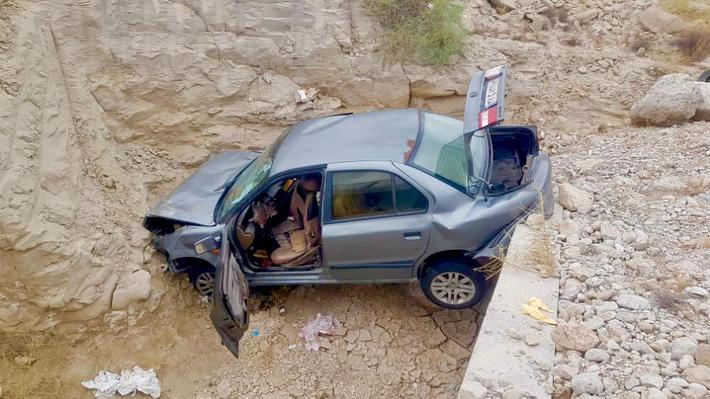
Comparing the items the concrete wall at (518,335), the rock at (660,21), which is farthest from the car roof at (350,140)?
the rock at (660,21)

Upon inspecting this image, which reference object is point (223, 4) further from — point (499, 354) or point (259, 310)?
point (499, 354)

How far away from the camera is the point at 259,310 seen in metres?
5.07

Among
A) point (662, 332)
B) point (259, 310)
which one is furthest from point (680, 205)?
point (259, 310)

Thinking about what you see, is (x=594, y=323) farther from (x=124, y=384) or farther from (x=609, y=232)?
(x=124, y=384)

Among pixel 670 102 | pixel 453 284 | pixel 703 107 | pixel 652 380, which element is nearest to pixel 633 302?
pixel 652 380

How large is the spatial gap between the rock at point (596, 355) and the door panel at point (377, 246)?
1.51m

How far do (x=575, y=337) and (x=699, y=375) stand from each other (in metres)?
0.60

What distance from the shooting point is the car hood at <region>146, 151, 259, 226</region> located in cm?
473

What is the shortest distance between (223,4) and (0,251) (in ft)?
11.8

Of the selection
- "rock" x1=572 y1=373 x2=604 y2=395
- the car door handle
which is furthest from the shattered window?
"rock" x1=572 y1=373 x2=604 y2=395

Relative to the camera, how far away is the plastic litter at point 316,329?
4709 mm

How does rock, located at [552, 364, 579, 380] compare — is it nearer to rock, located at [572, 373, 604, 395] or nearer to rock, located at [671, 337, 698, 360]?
rock, located at [572, 373, 604, 395]

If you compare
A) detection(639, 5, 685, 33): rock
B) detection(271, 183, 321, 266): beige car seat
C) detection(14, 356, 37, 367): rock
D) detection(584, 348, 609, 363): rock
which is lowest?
detection(14, 356, 37, 367): rock

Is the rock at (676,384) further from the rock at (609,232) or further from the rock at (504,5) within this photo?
the rock at (504,5)
